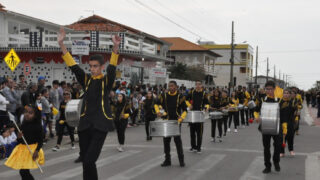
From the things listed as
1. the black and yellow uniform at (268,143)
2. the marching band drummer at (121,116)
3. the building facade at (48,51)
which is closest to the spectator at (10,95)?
the marching band drummer at (121,116)

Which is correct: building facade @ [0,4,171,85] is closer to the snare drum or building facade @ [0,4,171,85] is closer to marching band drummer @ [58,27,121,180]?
the snare drum

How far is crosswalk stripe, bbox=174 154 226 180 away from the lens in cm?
806

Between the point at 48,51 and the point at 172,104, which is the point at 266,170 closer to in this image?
the point at 172,104

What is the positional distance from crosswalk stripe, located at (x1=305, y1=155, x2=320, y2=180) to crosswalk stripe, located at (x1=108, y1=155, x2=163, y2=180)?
332cm

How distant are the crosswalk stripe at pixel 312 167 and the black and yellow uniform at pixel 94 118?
16.1ft

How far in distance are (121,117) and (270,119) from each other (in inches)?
192

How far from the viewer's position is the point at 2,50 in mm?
28969

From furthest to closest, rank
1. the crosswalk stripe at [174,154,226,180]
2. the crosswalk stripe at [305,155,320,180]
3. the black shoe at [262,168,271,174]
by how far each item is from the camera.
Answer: the black shoe at [262,168,271,174]
the crosswalk stripe at [305,155,320,180]
the crosswalk stripe at [174,154,226,180]

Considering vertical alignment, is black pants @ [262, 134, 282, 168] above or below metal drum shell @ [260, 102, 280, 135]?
below

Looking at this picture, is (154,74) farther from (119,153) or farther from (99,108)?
(99,108)

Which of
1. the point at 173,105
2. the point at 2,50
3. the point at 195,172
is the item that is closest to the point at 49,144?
the point at 173,105

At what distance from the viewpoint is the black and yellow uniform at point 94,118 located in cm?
503

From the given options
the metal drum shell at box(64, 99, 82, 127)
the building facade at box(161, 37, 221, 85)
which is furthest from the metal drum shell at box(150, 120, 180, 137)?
the building facade at box(161, 37, 221, 85)

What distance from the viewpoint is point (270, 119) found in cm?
821
